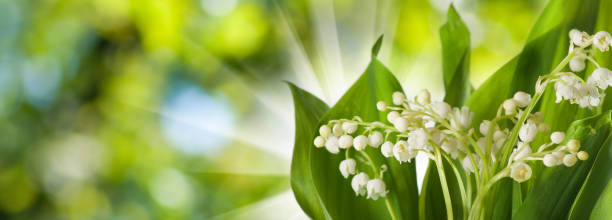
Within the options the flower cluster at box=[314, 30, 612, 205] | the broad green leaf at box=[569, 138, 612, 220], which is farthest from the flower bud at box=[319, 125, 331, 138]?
the broad green leaf at box=[569, 138, 612, 220]

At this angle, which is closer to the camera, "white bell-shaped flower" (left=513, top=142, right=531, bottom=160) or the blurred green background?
"white bell-shaped flower" (left=513, top=142, right=531, bottom=160)

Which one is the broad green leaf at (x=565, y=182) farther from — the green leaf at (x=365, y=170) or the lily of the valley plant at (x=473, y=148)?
the green leaf at (x=365, y=170)

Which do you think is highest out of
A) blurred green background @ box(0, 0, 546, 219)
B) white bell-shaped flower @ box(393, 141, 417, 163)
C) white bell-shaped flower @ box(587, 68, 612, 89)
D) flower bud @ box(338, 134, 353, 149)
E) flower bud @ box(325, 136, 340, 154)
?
blurred green background @ box(0, 0, 546, 219)

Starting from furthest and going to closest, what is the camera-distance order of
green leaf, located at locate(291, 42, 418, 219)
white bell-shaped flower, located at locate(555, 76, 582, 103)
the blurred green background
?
the blurred green background, green leaf, located at locate(291, 42, 418, 219), white bell-shaped flower, located at locate(555, 76, 582, 103)

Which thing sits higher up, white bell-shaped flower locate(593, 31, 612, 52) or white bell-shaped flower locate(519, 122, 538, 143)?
white bell-shaped flower locate(593, 31, 612, 52)

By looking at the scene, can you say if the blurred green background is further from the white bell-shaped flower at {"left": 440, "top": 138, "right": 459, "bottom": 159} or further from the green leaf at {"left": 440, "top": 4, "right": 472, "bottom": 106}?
the white bell-shaped flower at {"left": 440, "top": 138, "right": 459, "bottom": 159}

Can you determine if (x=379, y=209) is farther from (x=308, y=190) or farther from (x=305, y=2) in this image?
(x=305, y=2)

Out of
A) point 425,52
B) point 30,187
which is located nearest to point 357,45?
point 425,52
